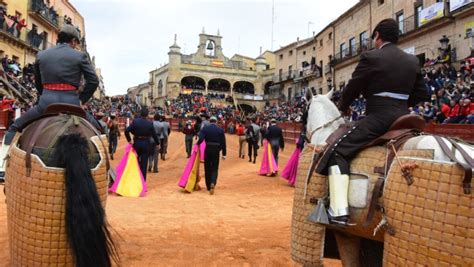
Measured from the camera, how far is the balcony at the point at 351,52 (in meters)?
28.6

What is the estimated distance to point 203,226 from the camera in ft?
18.8

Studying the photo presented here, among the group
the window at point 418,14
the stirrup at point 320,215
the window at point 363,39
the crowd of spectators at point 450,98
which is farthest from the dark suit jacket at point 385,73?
the window at point 363,39

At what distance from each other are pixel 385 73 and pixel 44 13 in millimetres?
32295

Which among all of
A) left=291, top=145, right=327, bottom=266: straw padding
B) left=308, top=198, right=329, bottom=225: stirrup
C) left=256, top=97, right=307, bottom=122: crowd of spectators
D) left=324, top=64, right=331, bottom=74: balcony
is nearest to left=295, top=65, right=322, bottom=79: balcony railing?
left=324, top=64, right=331, bottom=74: balcony

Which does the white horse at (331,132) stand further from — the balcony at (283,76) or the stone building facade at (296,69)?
the balcony at (283,76)

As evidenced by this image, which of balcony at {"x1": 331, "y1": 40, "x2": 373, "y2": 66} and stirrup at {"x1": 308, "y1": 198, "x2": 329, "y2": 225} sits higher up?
balcony at {"x1": 331, "y1": 40, "x2": 373, "y2": 66}

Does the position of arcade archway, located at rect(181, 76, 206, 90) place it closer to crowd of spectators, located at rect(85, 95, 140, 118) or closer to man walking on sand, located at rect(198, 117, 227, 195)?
crowd of spectators, located at rect(85, 95, 140, 118)

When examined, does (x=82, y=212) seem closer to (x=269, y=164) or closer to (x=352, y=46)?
(x=269, y=164)

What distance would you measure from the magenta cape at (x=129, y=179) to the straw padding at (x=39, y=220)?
228 inches

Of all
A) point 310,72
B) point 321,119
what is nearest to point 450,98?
point 321,119

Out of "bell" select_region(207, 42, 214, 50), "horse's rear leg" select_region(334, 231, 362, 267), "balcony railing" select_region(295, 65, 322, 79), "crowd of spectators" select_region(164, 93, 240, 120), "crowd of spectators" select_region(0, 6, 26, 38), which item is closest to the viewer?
"horse's rear leg" select_region(334, 231, 362, 267)

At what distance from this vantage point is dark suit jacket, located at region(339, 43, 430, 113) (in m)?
2.68

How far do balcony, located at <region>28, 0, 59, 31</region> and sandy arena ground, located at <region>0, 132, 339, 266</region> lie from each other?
24047 millimetres

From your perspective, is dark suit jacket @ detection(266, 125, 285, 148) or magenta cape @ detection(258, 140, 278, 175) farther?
dark suit jacket @ detection(266, 125, 285, 148)
